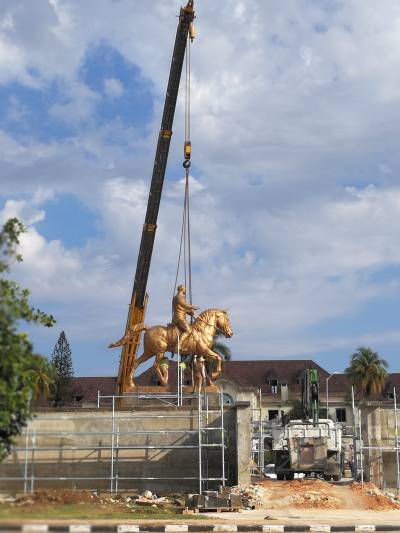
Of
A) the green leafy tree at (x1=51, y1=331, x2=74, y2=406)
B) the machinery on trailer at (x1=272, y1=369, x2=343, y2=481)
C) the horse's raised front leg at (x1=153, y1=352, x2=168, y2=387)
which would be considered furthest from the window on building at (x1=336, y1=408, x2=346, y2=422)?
the horse's raised front leg at (x1=153, y1=352, x2=168, y2=387)

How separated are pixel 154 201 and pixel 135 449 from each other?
44.0ft

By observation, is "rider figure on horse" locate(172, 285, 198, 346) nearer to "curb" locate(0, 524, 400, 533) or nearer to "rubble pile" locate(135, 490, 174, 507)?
"rubble pile" locate(135, 490, 174, 507)

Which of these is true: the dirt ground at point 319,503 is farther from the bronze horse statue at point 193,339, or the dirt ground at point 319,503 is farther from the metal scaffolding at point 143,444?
the bronze horse statue at point 193,339

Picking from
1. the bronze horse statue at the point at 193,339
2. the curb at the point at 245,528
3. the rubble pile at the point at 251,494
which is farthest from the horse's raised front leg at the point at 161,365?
the curb at the point at 245,528

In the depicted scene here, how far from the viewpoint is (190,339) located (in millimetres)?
33875

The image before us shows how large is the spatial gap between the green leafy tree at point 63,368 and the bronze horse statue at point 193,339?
4776 centimetres

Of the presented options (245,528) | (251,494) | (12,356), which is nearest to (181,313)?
(251,494)

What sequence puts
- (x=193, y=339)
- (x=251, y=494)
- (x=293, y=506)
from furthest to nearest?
(x=193, y=339) → (x=251, y=494) → (x=293, y=506)

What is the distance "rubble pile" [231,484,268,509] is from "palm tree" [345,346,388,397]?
5175 centimetres

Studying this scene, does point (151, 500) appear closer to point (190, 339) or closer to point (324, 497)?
point (324, 497)

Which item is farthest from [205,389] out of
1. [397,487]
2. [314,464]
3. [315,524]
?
[315,524]

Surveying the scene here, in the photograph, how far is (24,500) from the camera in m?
11.9

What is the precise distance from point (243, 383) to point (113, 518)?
6645cm

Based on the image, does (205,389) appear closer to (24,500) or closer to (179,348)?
(179,348)
